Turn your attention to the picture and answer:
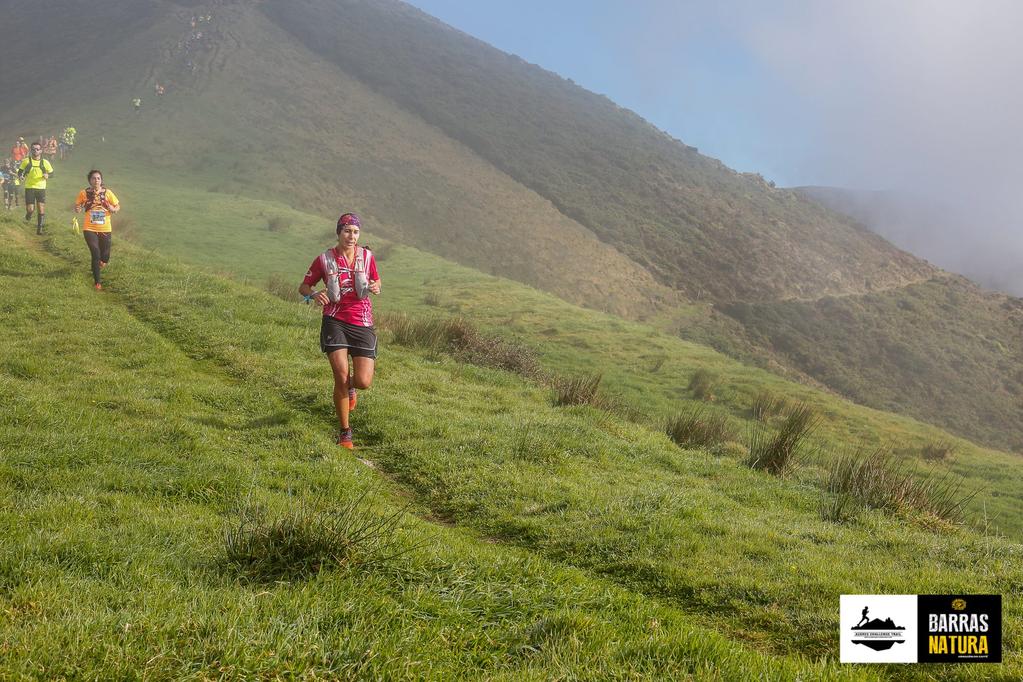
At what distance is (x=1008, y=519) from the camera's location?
15.5 metres

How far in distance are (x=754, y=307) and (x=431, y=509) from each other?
48906 mm

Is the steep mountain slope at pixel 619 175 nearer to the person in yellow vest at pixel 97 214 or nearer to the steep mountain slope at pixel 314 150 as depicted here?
the steep mountain slope at pixel 314 150

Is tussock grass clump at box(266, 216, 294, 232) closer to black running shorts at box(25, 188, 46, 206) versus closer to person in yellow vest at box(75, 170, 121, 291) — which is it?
black running shorts at box(25, 188, 46, 206)

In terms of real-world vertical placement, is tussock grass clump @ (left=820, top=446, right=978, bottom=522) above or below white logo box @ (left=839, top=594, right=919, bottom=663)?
below

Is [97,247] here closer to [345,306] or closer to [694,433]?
[345,306]

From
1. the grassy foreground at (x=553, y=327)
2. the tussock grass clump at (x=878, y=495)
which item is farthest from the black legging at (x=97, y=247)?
the tussock grass clump at (x=878, y=495)

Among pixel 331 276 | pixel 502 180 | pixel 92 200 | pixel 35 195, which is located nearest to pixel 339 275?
pixel 331 276

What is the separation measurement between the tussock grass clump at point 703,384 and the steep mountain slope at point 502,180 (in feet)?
63.6

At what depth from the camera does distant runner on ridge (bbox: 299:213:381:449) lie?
27.2 ft

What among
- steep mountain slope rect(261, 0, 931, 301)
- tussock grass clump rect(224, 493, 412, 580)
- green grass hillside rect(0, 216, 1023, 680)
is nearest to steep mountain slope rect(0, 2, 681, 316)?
steep mountain slope rect(261, 0, 931, 301)

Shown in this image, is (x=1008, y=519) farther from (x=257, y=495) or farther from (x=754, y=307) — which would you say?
(x=754, y=307)

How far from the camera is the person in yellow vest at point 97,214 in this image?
14547 mm

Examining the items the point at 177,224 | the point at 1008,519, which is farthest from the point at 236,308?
the point at 177,224

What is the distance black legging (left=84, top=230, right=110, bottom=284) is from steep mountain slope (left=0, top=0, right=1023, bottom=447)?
93.6 feet
